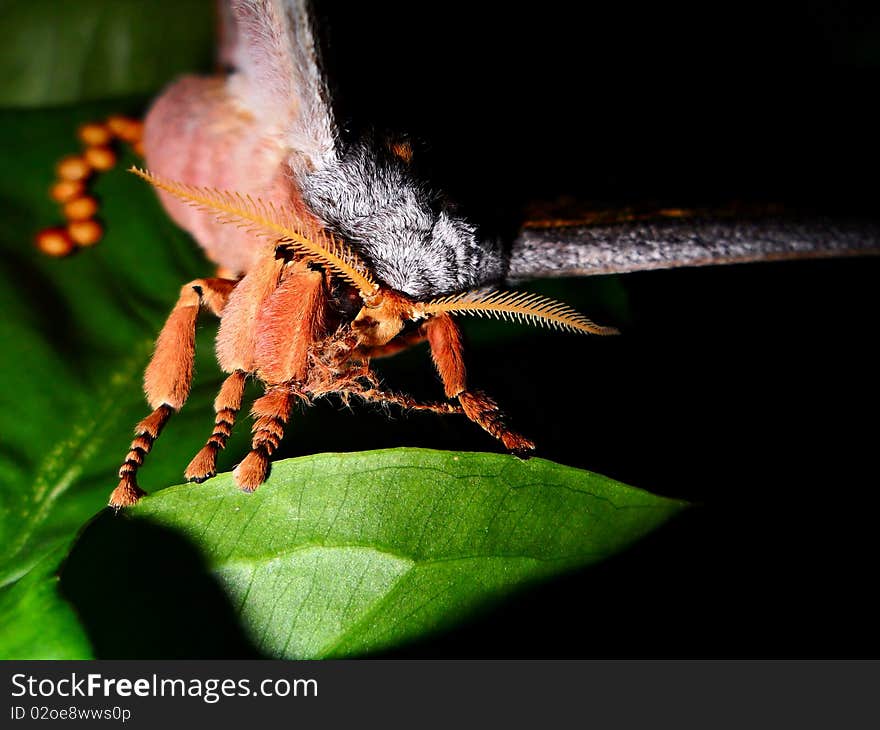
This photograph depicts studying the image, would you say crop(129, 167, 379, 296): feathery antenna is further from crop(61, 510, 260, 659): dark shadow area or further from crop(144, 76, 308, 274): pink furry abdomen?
crop(61, 510, 260, 659): dark shadow area

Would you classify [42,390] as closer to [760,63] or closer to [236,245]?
[236,245]

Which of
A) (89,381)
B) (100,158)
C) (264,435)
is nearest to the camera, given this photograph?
(264,435)

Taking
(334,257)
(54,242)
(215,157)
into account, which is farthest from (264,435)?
(54,242)

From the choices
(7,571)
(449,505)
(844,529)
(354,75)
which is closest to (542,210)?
(354,75)

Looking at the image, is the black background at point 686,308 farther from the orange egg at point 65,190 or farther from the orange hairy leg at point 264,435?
the orange egg at point 65,190

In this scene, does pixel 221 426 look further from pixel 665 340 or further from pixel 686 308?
pixel 686 308

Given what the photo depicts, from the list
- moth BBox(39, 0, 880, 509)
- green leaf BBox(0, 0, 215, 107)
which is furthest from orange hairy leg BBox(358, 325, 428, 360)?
green leaf BBox(0, 0, 215, 107)
